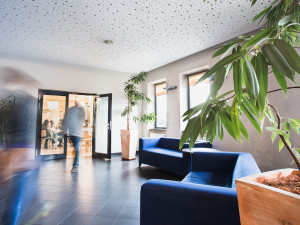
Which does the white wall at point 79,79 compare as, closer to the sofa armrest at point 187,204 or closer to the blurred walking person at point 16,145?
the blurred walking person at point 16,145

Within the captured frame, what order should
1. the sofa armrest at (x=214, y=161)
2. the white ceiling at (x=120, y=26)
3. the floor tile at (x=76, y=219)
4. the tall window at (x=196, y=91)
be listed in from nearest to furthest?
the floor tile at (x=76, y=219) < the sofa armrest at (x=214, y=161) < the white ceiling at (x=120, y=26) < the tall window at (x=196, y=91)

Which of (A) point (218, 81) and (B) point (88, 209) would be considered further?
(B) point (88, 209)

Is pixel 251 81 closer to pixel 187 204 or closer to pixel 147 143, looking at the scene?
pixel 187 204

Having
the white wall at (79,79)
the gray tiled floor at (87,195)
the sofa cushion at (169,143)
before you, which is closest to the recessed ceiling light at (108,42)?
the white wall at (79,79)

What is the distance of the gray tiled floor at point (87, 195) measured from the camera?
2027 mm

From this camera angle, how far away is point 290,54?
40 centimetres

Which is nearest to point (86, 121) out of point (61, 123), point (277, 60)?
point (61, 123)

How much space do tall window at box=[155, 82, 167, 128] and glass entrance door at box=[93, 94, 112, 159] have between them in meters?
1.96

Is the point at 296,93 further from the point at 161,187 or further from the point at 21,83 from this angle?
the point at 21,83

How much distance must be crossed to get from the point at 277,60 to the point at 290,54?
33 millimetres

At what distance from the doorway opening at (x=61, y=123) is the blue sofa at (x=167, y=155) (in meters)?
1.68

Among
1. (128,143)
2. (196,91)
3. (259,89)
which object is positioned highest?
(196,91)

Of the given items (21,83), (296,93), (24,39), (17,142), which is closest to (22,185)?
(17,142)

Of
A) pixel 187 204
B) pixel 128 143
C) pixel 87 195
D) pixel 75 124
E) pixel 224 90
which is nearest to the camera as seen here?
pixel 187 204
